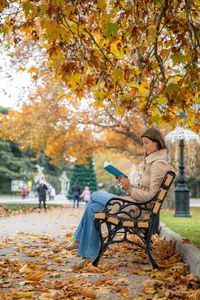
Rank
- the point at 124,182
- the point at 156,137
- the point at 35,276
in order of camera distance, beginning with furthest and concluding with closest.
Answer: the point at 156,137 → the point at 124,182 → the point at 35,276

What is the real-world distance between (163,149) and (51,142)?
16.3m

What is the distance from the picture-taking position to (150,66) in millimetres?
5301

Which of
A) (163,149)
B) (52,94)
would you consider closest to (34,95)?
(52,94)

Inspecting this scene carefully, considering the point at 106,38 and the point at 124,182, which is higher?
the point at 106,38

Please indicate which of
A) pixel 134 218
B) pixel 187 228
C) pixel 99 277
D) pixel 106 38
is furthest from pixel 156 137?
pixel 187 228

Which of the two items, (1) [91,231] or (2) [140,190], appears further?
(1) [91,231]

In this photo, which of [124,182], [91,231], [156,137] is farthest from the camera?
[156,137]

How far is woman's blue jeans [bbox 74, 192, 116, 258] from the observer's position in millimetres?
4602

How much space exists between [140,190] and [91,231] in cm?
A: 84

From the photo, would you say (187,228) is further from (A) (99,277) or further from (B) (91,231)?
(A) (99,277)

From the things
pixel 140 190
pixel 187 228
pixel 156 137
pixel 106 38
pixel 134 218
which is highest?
pixel 106 38

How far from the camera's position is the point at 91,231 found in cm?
469

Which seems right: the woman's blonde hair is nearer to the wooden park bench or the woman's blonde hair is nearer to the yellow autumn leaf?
the wooden park bench

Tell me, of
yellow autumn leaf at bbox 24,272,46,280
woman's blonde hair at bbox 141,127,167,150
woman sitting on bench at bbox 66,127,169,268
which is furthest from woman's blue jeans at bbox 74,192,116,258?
woman's blonde hair at bbox 141,127,167,150
